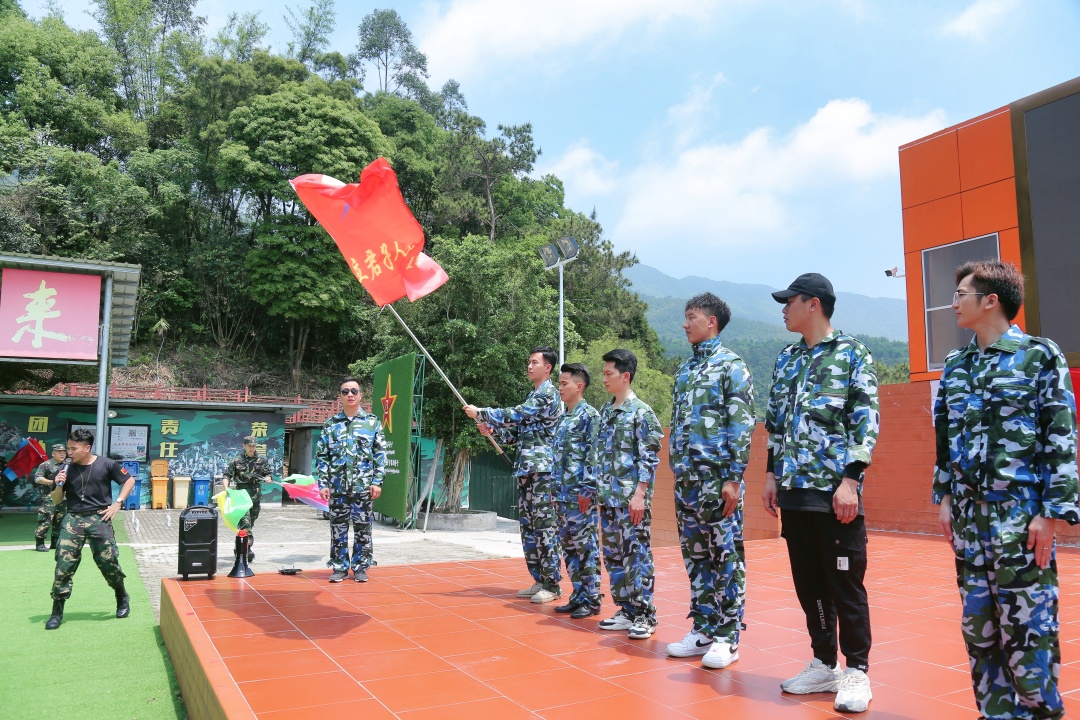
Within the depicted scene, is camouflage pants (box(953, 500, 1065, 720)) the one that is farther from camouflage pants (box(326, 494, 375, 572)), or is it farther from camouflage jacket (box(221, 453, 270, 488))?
camouflage jacket (box(221, 453, 270, 488))

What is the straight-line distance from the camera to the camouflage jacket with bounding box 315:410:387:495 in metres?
6.27

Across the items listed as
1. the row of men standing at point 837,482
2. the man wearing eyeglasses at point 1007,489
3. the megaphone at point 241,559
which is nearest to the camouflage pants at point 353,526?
the megaphone at point 241,559

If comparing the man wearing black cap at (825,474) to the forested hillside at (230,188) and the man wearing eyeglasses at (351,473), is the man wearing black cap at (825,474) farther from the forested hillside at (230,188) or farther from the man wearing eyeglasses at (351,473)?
the forested hillside at (230,188)

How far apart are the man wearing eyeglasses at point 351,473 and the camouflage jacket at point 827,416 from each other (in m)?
4.06

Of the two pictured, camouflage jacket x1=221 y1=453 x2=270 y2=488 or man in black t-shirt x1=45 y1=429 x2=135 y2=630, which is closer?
man in black t-shirt x1=45 y1=429 x2=135 y2=630

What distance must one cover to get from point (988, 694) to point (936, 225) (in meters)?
10.6

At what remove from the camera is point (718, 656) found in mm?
3352

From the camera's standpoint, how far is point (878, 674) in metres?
3.32

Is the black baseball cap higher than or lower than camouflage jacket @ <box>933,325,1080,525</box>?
higher

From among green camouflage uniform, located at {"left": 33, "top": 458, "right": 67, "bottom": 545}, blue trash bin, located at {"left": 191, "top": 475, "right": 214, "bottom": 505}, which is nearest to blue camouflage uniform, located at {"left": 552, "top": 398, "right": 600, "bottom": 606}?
green camouflage uniform, located at {"left": 33, "top": 458, "right": 67, "bottom": 545}

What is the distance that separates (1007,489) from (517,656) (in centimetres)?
226

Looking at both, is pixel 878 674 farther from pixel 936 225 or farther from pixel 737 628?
pixel 936 225

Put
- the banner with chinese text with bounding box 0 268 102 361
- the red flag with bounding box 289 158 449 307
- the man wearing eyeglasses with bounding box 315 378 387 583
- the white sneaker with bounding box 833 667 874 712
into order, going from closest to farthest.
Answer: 1. the white sneaker with bounding box 833 667 874 712
2. the red flag with bounding box 289 158 449 307
3. the man wearing eyeglasses with bounding box 315 378 387 583
4. the banner with chinese text with bounding box 0 268 102 361

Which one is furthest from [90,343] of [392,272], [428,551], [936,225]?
[936,225]
